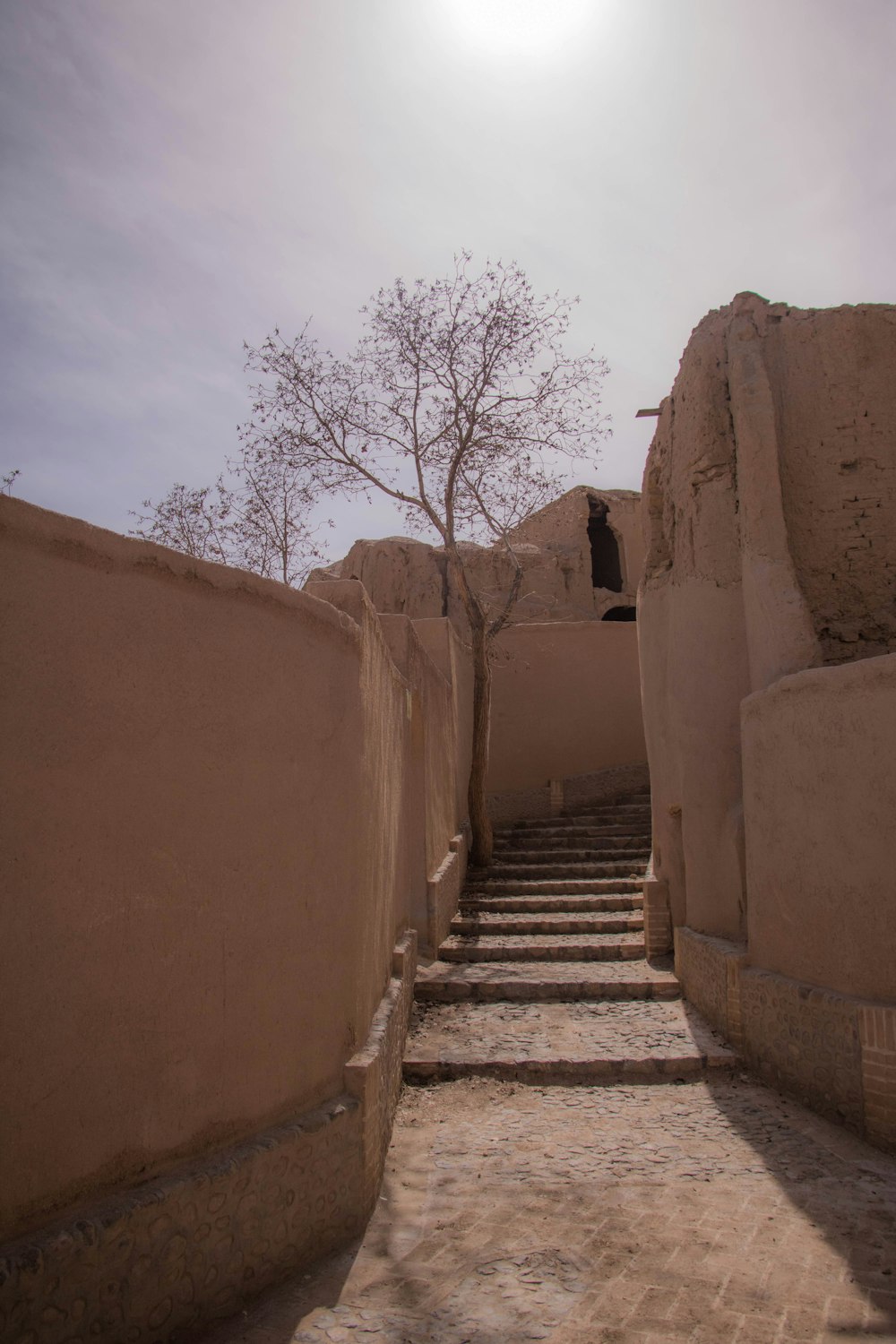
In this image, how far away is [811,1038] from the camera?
5254 mm

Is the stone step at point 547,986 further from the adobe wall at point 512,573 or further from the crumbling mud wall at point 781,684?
the adobe wall at point 512,573

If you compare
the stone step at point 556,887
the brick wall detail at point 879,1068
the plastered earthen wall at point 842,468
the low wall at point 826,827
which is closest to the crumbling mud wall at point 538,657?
the stone step at point 556,887

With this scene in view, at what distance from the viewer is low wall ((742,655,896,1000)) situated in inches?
191

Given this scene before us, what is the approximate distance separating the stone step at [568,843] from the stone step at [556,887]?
99 cm

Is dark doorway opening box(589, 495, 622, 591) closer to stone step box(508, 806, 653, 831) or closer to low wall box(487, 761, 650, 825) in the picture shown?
low wall box(487, 761, 650, 825)

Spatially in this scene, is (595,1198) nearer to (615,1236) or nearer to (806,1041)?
(615,1236)

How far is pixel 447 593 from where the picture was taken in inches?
794

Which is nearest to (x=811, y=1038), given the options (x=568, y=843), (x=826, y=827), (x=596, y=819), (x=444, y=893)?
(x=826, y=827)

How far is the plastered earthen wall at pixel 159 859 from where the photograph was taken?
2611mm

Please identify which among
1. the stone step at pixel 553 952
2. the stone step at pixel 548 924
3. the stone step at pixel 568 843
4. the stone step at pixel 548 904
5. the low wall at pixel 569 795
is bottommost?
the stone step at pixel 553 952

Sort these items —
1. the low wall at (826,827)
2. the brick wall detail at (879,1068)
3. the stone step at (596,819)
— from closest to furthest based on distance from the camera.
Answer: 1. the brick wall detail at (879,1068)
2. the low wall at (826,827)
3. the stone step at (596,819)

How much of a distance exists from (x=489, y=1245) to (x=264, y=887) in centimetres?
177

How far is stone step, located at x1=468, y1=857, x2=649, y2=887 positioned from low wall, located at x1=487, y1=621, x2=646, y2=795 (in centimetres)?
344

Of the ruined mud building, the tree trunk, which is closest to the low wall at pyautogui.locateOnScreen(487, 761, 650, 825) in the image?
the tree trunk
